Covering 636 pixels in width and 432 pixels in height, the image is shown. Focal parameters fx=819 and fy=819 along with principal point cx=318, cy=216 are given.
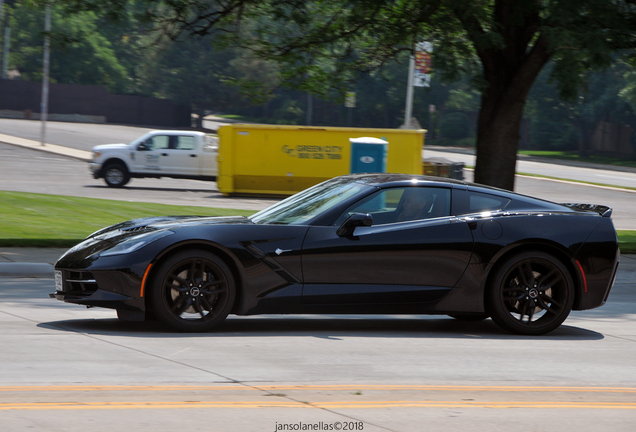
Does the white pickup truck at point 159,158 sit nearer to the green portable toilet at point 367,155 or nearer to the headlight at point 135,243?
the green portable toilet at point 367,155

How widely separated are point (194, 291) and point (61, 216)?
28.3 feet

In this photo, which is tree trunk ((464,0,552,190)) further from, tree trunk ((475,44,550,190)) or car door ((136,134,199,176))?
car door ((136,134,199,176))

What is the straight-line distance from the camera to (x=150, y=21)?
50.0 feet

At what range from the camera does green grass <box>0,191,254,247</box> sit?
1182cm

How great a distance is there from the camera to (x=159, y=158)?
2466cm

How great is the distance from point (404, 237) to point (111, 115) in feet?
202

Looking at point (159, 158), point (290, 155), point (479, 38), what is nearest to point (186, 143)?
point (159, 158)

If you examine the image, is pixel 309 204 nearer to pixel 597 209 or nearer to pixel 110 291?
pixel 110 291

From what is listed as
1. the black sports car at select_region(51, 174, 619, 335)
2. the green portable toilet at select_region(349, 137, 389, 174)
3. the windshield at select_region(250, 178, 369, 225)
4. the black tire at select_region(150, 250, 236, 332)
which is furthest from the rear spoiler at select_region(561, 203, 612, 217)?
the green portable toilet at select_region(349, 137, 389, 174)

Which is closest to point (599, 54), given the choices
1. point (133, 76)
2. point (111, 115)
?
point (111, 115)

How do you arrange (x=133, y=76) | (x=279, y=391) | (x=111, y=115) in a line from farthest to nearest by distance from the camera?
(x=133, y=76) < (x=111, y=115) < (x=279, y=391)

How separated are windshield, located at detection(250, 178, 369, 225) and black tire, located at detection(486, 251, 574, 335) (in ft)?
4.76

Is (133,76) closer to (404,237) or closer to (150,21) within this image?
(150,21)

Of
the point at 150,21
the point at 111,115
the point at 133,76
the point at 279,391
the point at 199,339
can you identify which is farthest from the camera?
the point at 133,76
